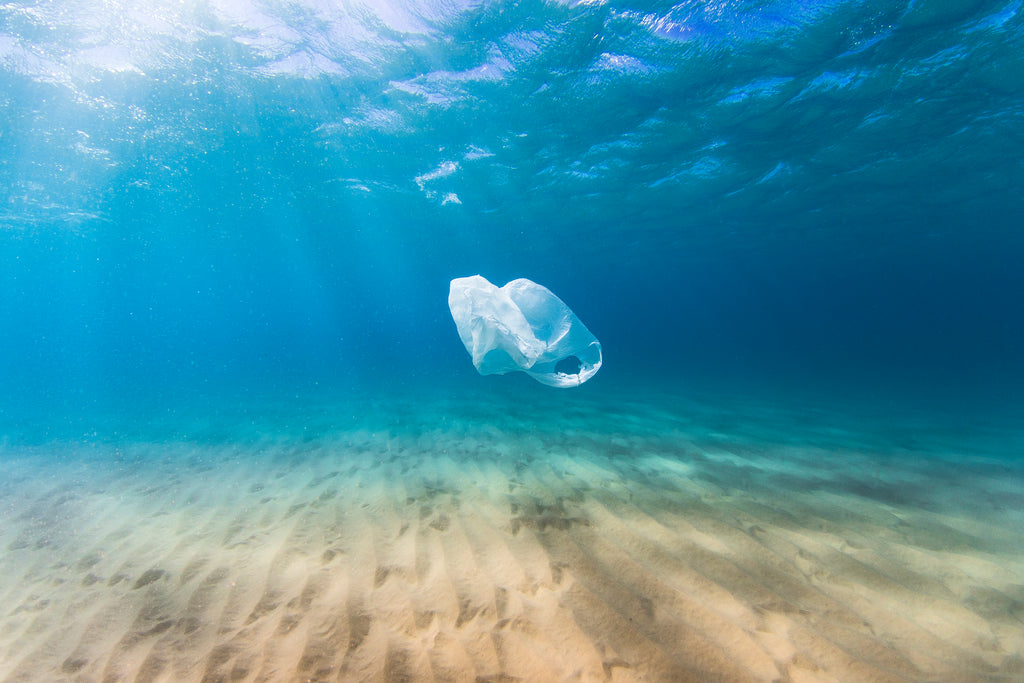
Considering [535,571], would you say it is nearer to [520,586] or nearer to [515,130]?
[520,586]

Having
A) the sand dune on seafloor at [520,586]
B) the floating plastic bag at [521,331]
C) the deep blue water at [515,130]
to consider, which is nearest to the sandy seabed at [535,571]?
the sand dune on seafloor at [520,586]

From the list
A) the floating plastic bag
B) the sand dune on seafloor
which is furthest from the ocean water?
the floating plastic bag

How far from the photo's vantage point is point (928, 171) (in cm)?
1355

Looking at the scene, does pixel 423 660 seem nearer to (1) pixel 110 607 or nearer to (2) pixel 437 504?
(2) pixel 437 504

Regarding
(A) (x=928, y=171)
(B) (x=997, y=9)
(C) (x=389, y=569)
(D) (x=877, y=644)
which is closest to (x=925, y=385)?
(A) (x=928, y=171)

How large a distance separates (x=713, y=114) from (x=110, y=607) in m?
13.4

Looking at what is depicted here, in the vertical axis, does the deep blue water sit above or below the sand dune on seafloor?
above

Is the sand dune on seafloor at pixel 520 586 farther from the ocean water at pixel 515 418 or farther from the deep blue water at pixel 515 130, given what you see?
the deep blue water at pixel 515 130

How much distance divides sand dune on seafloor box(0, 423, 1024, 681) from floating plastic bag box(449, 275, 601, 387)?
1453 millimetres

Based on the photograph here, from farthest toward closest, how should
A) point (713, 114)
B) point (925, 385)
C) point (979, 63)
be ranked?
point (925, 385) → point (713, 114) → point (979, 63)

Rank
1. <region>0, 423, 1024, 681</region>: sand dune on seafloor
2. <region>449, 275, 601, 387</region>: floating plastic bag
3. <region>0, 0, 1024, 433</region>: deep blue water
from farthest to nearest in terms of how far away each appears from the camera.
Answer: <region>0, 0, 1024, 433</region>: deep blue water → <region>449, 275, 601, 387</region>: floating plastic bag → <region>0, 423, 1024, 681</region>: sand dune on seafloor

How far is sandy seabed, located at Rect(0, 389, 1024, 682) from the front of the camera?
2166 mm

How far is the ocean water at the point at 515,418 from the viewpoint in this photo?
242cm

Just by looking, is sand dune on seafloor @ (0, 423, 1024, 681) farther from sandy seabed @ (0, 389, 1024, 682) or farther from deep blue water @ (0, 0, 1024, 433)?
deep blue water @ (0, 0, 1024, 433)
